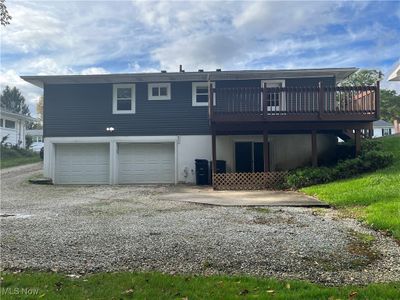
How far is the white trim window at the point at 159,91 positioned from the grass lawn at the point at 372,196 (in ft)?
27.7

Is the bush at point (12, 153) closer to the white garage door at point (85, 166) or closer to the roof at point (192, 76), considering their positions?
the white garage door at point (85, 166)

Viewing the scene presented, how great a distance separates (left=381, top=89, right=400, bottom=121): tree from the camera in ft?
126

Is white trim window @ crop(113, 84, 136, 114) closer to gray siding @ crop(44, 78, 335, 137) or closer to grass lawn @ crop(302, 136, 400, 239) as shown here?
gray siding @ crop(44, 78, 335, 137)

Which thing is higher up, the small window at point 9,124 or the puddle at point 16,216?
the small window at point 9,124

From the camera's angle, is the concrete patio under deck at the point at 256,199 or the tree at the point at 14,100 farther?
the tree at the point at 14,100

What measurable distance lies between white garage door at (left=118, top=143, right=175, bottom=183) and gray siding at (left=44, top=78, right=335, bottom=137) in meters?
0.76

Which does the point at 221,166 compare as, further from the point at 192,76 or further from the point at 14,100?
the point at 14,100

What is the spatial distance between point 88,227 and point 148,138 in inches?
419

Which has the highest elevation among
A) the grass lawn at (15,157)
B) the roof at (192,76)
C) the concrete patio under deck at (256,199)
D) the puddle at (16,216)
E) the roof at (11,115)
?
the roof at (192,76)

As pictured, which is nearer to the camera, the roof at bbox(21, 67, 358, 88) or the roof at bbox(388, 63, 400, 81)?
the roof at bbox(21, 67, 358, 88)

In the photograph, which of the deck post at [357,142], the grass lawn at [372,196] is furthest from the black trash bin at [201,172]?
the deck post at [357,142]

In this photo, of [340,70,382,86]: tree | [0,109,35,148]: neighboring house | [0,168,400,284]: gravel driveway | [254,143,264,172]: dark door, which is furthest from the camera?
[340,70,382,86]: tree

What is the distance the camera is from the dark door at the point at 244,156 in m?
17.3

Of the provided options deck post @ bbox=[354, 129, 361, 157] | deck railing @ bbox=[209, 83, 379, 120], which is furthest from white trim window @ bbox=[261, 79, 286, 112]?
deck post @ bbox=[354, 129, 361, 157]
